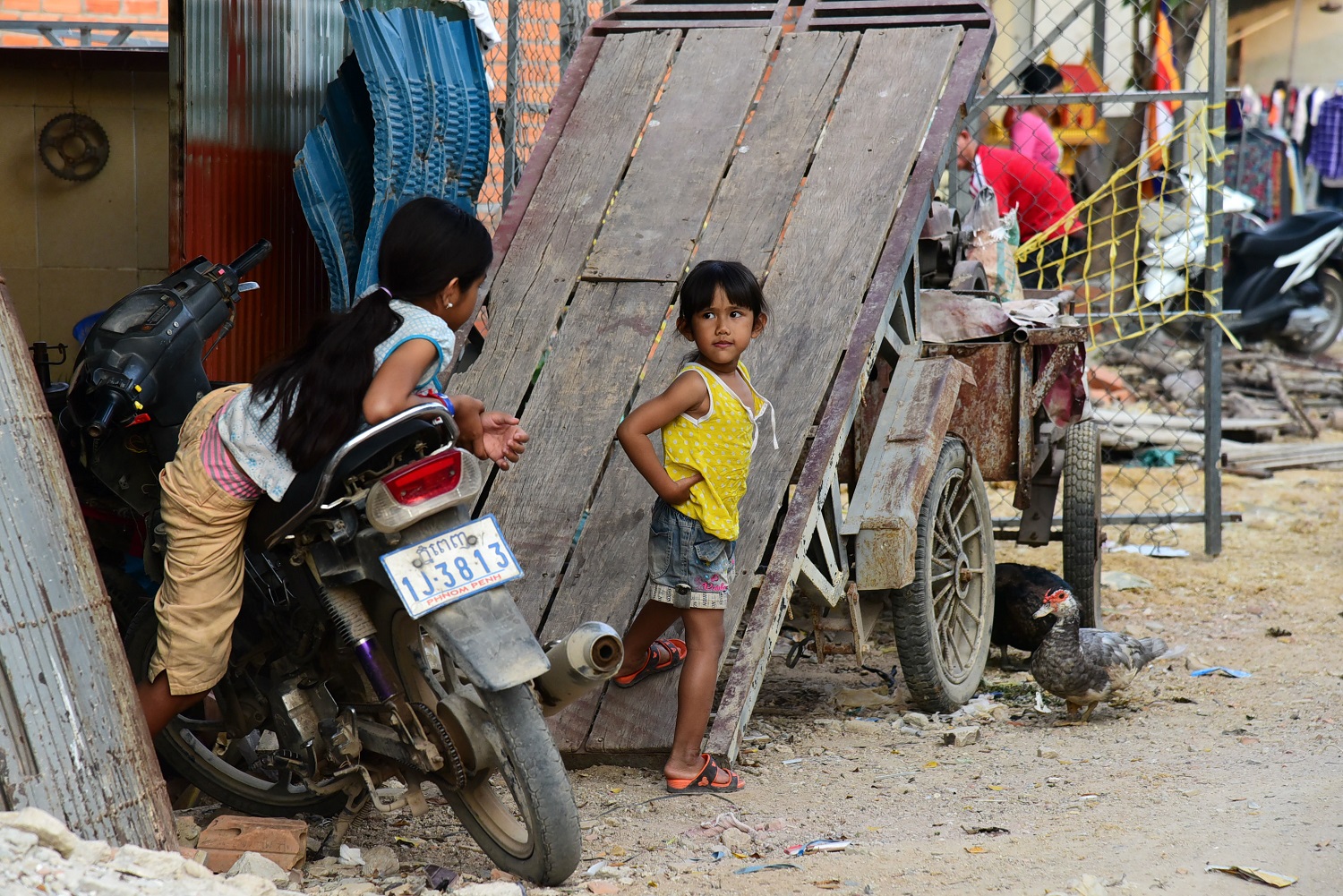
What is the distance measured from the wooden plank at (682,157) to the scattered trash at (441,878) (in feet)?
7.36

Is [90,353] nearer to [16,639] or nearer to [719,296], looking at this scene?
[16,639]

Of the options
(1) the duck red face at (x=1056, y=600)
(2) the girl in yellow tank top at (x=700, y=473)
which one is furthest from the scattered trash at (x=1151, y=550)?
(2) the girl in yellow tank top at (x=700, y=473)

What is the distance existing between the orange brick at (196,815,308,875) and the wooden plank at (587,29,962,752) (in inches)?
36.3

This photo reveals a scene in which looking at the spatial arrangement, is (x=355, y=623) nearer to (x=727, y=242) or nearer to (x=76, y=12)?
(x=727, y=242)

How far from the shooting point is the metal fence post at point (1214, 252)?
704cm

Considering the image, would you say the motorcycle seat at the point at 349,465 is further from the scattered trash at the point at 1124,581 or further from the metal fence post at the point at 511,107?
the scattered trash at the point at 1124,581

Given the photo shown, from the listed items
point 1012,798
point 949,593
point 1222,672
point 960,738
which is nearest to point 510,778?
point 1012,798

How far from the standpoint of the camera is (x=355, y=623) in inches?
120

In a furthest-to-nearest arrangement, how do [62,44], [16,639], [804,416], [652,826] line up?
[62,44] → [804,416] → [652,826] → [16,639]

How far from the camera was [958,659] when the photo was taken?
4.97 metres

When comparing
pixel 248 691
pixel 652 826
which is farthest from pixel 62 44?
pixel 652 826

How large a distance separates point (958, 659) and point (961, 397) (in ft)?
3.71

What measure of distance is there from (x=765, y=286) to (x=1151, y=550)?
4314mm

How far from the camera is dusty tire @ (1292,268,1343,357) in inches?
571
